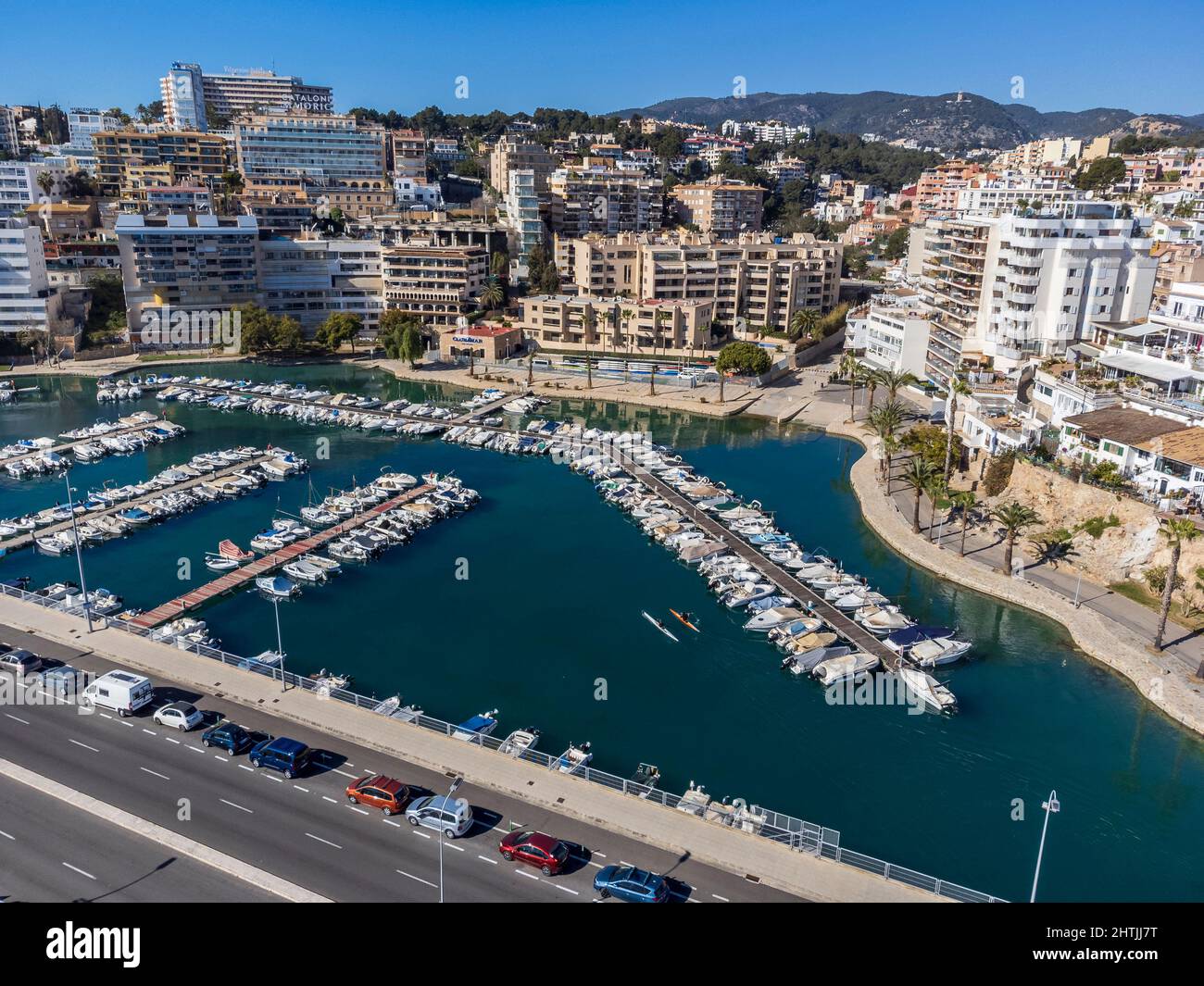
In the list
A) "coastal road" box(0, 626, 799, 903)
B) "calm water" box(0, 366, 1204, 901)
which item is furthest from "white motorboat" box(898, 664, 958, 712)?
"coastal road" box(0, 626, 799, 903)

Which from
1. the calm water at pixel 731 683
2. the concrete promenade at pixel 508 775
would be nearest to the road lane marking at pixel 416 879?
the concrete promenade at pixel 508 775

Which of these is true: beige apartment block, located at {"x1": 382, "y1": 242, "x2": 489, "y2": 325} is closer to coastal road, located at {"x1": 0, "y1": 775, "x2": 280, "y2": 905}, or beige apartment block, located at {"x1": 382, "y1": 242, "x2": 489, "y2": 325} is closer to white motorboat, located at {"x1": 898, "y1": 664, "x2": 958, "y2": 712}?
white motorboat, located at {"x1": 898, "y1": 664, "x2": 958, "y2": 712}

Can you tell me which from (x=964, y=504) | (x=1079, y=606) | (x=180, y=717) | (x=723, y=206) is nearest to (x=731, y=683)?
(x=1079, y=606)

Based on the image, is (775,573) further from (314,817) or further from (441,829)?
(314,817)

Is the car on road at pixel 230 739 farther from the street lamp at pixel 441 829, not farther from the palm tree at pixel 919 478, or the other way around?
the palm tree at pixel 919 478

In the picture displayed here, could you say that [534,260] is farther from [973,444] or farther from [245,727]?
[245,727]

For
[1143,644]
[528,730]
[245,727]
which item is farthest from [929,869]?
[245,727]
